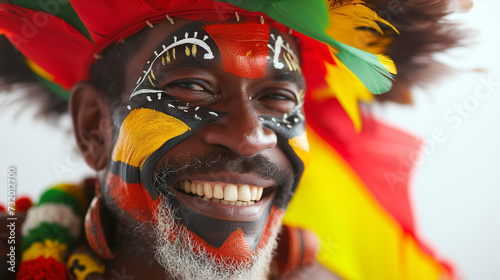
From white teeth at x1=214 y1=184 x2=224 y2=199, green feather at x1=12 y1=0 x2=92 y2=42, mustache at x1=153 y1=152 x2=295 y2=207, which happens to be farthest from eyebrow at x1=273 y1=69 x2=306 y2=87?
green feather at x1=12 y1=0 x2=92 y2=42

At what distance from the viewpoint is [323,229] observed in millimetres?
1850

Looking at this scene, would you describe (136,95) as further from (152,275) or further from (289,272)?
(289,272)

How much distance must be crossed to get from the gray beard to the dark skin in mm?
88

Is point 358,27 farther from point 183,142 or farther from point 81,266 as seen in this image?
point 81,266

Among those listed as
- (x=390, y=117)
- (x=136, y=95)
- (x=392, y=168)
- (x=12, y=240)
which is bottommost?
(x=392, y=168)

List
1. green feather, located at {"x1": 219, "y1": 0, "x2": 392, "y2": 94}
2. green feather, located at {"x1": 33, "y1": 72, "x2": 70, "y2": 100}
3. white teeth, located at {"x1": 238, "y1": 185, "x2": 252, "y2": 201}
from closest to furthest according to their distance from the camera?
green feather, located at {"x1": 219, "y1": 0, "x2": 392, "y2": 94} → white teeth, located at {"x1": 238, "y1": 185, "x2": 252, "y2": 201} → green feather, located at {"x1": 33, "y1": 72, "x2": 70, "y2": 100}

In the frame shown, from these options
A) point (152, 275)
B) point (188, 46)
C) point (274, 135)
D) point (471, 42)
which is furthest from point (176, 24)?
point (471, 42)

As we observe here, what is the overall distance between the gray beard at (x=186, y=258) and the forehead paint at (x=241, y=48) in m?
0.43

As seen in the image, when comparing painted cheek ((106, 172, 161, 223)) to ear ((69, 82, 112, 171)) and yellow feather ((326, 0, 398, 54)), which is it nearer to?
ear ((69, 82, 112, 171))

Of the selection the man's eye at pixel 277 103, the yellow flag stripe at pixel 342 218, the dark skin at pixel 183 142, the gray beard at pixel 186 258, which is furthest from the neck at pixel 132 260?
the yellow flag stripe at pixel 342 218

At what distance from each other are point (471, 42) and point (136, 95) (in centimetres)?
104

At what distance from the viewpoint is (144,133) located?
116 centimetres

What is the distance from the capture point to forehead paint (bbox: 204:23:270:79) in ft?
3.73

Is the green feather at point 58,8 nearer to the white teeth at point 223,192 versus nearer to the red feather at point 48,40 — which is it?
the red feather at point 48,40
